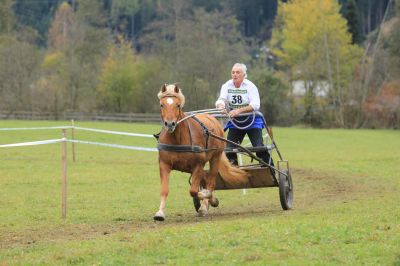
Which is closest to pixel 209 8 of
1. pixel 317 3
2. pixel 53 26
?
pixel 53 26

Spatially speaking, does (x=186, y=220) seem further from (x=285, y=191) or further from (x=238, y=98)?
(x=238, y=98)

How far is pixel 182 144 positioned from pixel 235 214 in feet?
6.89

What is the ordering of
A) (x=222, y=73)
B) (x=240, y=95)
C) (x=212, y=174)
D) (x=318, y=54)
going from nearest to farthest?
(x=212, y=174) → (x=240, y=95) → (x=222, y=73) → (x=318, y=54)

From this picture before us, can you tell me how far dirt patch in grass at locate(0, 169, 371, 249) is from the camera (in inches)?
396

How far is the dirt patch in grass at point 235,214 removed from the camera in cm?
1007

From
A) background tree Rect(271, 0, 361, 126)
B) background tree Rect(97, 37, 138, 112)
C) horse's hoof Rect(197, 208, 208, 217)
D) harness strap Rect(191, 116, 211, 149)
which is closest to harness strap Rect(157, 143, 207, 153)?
harness strap Rect(191, 116, 211, 149)

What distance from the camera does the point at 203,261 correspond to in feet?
26.0

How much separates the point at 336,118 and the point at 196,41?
48.9ft

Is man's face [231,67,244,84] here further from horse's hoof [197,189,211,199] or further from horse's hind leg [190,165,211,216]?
horse's hoof [197,189,211,199]

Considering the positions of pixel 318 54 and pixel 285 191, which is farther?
pixel 318 54

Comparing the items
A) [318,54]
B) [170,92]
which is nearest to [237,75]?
[170,92]

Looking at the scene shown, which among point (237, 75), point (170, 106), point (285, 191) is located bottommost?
point (285, 191)

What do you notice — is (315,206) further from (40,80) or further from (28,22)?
(28,22)

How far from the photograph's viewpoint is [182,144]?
11453 millimetres
